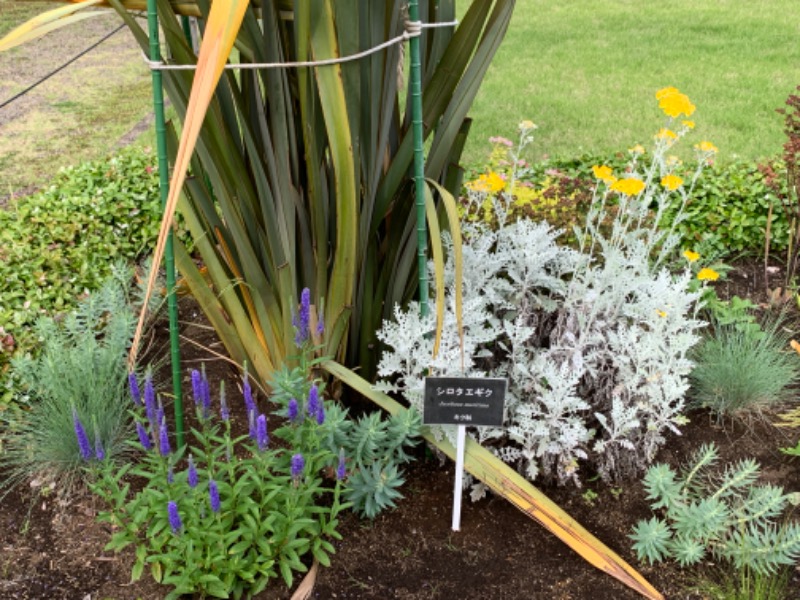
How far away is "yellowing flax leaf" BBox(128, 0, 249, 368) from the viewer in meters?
1.41

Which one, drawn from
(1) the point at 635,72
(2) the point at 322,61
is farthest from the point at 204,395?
(1) the point at 635,72

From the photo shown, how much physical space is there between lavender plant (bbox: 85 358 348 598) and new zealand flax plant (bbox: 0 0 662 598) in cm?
41

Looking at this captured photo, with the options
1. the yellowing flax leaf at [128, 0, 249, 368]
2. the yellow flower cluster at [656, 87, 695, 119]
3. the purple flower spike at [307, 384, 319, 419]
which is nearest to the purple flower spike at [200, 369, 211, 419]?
the purple flower spike at [307, 384, 319, 419]

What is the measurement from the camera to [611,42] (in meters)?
7.56

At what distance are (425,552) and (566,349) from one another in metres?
0.71

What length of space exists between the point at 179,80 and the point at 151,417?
0.87 meters

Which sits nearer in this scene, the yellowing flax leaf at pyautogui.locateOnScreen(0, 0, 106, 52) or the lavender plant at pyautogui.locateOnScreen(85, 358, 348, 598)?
the yellowing flax leaf at pyautogui.locateOnScreen(0, 0, 106, 52)

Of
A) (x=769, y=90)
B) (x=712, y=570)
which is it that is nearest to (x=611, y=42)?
(x=769, y=90)

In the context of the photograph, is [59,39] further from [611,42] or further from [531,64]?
Answer: [611,42]

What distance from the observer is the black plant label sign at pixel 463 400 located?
2.03m

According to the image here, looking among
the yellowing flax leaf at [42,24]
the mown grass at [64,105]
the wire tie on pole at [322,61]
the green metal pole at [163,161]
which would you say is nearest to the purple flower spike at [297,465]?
the green metal pole at [163,161]

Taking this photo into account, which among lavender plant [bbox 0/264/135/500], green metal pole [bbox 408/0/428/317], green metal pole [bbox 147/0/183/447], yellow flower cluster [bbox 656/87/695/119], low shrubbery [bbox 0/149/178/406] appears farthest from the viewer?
low shrubbery [bbox 0/149/178/406]

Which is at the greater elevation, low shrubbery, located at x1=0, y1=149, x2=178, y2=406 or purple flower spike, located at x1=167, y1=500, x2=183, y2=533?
purple flower spike, located at x1=167, y1=500, x2=183, y2=533

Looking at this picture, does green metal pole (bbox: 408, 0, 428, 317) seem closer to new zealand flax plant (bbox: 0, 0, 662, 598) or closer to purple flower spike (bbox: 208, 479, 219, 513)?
new zealand flax plant (bbox: 0, 0, 662, 598)
